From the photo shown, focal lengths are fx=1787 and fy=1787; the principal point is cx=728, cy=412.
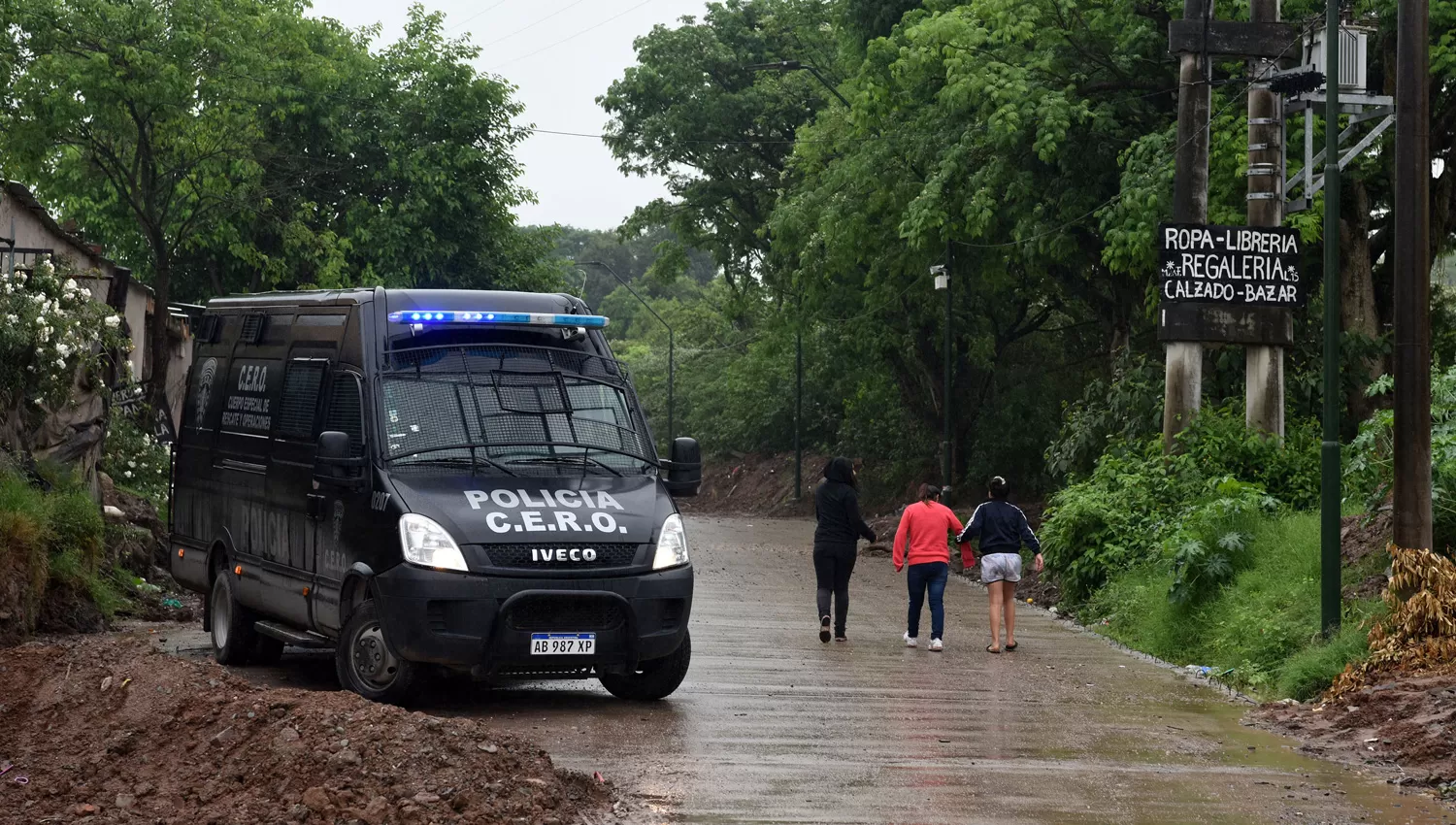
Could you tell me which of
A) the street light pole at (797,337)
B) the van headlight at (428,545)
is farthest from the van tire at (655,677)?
the street light pole at (797,337)

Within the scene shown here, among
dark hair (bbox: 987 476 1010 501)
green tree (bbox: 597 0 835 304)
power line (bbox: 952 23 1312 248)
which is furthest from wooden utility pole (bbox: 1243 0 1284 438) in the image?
green tree (bbox: 597 0 835 304)

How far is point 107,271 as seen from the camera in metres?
25.8

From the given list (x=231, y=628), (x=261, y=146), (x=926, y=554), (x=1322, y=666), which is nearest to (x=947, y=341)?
(x=261, y=146)

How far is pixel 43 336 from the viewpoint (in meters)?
16.6

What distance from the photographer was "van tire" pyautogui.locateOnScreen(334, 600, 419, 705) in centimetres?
1123

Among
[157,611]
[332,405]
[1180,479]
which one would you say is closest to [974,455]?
[1180,479]

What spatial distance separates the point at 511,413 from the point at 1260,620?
23.3ft

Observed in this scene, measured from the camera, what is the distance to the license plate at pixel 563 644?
11172 mm

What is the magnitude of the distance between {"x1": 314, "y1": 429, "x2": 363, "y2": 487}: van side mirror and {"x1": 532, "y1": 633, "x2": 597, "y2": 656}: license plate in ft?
5.38

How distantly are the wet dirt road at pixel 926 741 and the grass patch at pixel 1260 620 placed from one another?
1.84 ft

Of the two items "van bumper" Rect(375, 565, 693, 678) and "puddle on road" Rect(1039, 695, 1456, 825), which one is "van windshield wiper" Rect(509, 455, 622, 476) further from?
"puddle on road" Rect(1039, 695, 1456, 825)

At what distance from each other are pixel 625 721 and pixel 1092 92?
19130 mm

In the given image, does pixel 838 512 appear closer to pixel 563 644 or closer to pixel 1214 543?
pixel 1214 543

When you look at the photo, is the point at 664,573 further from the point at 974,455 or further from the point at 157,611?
the point at 974,455
